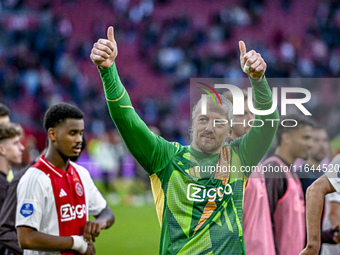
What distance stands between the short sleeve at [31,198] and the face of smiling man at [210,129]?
4.17 feet

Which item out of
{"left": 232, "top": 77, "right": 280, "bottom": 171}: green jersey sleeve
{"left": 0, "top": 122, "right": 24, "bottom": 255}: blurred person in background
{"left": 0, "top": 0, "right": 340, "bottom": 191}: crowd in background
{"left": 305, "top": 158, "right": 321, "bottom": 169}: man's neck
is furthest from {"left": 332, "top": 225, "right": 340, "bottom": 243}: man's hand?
{"left": 0, "top": 0, "right": 340, "bottom": 191}: crowd in background

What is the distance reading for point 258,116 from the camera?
351cm

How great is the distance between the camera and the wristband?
3.95 meters

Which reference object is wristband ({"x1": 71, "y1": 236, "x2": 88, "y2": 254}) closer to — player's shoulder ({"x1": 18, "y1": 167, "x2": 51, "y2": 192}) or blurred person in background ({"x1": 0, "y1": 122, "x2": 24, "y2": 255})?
player's shoulder ({"x1": 18, "y1": 167, "x2": 51, "y2": 192})

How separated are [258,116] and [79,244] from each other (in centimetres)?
162

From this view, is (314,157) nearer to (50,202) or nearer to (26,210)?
(50,202)

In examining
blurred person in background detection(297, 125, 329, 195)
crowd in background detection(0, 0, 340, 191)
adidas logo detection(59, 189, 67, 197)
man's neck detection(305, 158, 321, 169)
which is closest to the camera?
adidas logo detection(59, 189, 67, 197)

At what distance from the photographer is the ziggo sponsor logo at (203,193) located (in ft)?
11.2

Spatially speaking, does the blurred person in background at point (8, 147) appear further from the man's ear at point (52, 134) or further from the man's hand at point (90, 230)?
the man's hand at point (90, 230)

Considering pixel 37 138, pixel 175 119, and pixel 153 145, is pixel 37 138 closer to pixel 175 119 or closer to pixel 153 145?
pixel 175 119

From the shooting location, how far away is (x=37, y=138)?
18.4 metres

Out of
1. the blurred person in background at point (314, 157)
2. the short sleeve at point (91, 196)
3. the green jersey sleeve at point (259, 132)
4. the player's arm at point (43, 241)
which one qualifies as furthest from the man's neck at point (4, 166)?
the blurred person in background at point (314, 157)

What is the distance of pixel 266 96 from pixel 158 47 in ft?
69.7

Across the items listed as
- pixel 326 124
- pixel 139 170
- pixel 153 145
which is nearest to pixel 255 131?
pixel 153 145
